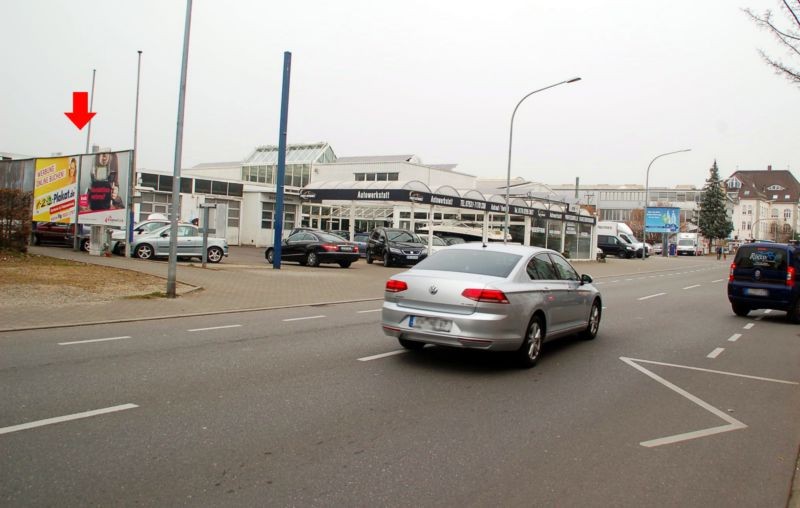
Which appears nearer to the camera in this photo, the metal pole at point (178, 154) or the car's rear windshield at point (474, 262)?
the car's rear windshield at point (474, 262)

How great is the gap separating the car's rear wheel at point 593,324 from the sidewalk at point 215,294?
A: 6190 millimetres

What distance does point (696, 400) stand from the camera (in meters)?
6.70

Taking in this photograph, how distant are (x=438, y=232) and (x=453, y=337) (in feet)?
102

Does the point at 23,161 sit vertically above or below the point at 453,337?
above

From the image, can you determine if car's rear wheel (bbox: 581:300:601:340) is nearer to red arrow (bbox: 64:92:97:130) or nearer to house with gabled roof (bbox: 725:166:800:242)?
red arrow (bbox: 64:92:97:130)

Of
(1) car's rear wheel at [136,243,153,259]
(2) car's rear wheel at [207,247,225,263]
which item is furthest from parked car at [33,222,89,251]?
(2) car's rear wheel at [207,247,225,263]

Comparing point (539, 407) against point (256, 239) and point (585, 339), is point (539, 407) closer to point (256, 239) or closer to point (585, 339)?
point (585, 339)

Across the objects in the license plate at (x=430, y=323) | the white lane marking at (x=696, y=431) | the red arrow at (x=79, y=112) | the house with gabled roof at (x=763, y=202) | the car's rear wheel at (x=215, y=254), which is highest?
the house with gabled roof at (x=763, y=202)

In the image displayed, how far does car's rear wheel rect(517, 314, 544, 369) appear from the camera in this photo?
775 cm

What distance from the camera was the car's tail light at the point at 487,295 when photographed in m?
7.28

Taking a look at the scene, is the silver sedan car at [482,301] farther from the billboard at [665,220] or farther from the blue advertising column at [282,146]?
the billboard at [665,220]

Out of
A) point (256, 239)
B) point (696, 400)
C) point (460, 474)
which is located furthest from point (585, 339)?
point (256, 239)

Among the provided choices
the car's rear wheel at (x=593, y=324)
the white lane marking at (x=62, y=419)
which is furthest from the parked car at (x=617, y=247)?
the white lane marking at (x=62, y=419)

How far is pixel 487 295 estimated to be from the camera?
23.9 feet
